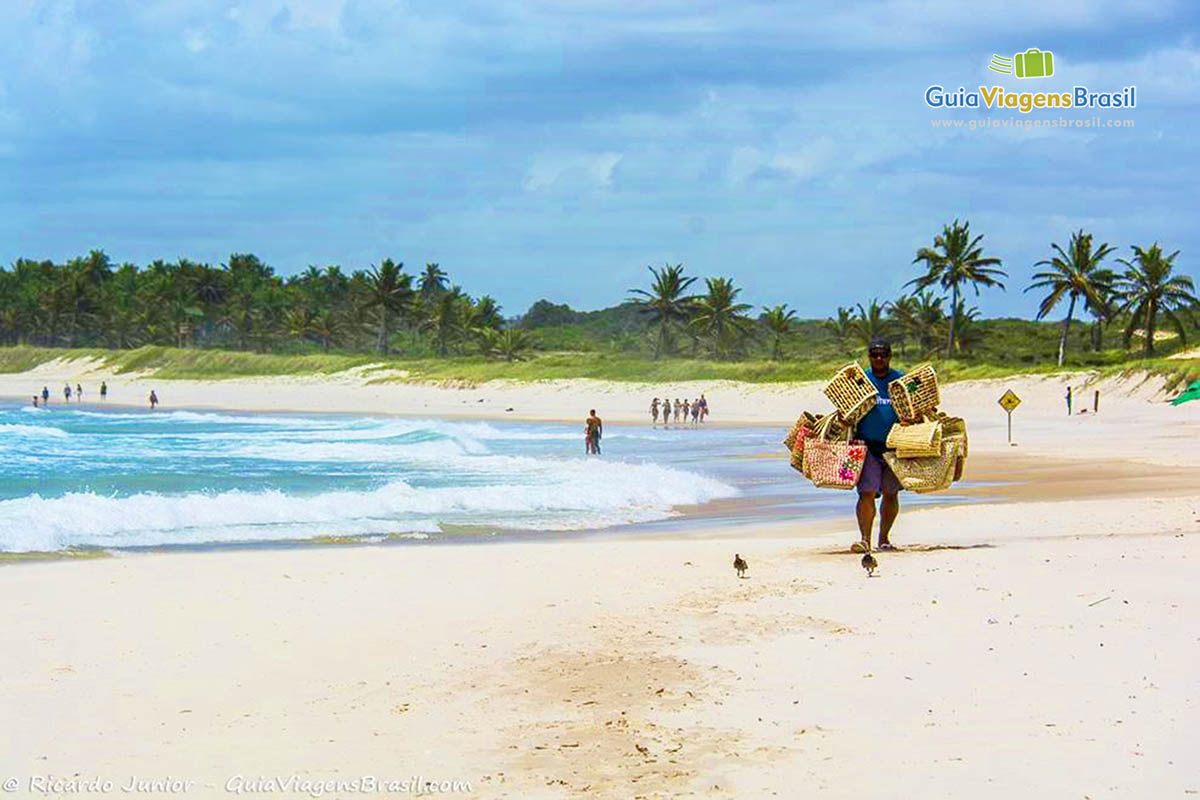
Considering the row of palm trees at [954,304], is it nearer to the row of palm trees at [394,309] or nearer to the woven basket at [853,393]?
the row of palm trees at [394,309]

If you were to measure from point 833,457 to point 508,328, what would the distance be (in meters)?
83.0

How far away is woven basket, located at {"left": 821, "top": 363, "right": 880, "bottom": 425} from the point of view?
989cm

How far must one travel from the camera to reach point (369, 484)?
75.8ft

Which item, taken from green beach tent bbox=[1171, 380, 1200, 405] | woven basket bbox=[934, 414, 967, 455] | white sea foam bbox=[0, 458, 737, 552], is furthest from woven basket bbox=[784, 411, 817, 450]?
green beach tent bbox=[1171, 380, 1200, 405]

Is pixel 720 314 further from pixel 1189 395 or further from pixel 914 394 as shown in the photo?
pixel 914 394

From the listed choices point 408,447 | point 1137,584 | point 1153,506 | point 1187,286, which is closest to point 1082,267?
point 1187,286

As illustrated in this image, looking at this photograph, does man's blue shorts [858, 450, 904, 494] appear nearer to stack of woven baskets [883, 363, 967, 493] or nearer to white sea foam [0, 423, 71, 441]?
stack of woven baskets [883, 363, 967, 493]

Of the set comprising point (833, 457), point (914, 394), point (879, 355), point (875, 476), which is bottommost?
point (875, 476)

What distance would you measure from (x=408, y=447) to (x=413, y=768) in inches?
1148

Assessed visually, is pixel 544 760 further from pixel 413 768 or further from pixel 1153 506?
pixel 1153 506

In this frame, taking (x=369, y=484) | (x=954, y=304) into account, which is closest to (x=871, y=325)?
(x=954, y=304)

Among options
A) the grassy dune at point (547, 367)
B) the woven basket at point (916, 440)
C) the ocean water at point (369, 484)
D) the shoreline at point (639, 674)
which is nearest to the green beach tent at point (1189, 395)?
the grassy dune at point (547, 367)

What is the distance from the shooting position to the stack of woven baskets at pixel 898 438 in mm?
9883

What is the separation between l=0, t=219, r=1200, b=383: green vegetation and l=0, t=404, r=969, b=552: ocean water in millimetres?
24942
